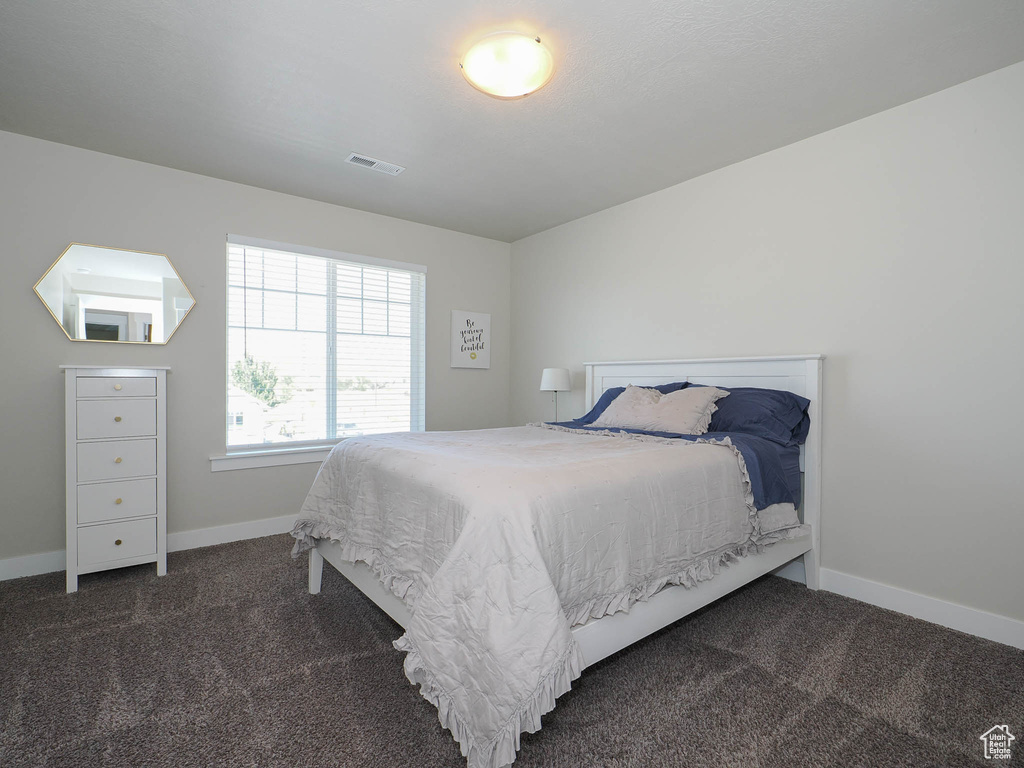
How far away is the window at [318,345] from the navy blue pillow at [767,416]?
8.50 ft

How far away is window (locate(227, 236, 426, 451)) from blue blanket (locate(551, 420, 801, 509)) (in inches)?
95.2

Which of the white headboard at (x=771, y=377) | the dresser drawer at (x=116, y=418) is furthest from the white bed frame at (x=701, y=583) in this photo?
the dresser drawer at (x=116, y=418)

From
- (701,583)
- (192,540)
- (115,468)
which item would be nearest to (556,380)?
(701,583)

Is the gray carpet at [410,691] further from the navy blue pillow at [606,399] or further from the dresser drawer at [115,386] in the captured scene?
the navy blue pillow at [606,399]

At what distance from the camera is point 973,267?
2234 millimetres

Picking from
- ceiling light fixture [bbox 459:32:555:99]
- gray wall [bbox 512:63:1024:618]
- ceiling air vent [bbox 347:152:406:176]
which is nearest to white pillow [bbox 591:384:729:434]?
gray wall [bbox 512:63:1024:618]

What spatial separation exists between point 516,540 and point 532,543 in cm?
5

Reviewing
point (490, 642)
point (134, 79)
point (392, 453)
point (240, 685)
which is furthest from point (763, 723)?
point (134, 79)

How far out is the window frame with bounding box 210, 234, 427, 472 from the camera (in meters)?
3.49

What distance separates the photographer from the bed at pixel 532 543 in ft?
4.43

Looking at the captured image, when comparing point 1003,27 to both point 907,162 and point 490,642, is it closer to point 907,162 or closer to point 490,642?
point 907,162

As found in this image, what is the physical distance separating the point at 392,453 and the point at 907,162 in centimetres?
279

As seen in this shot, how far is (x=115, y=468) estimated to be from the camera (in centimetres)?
277

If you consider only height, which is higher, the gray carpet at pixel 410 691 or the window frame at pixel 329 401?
the window frame at pixel 329 401
